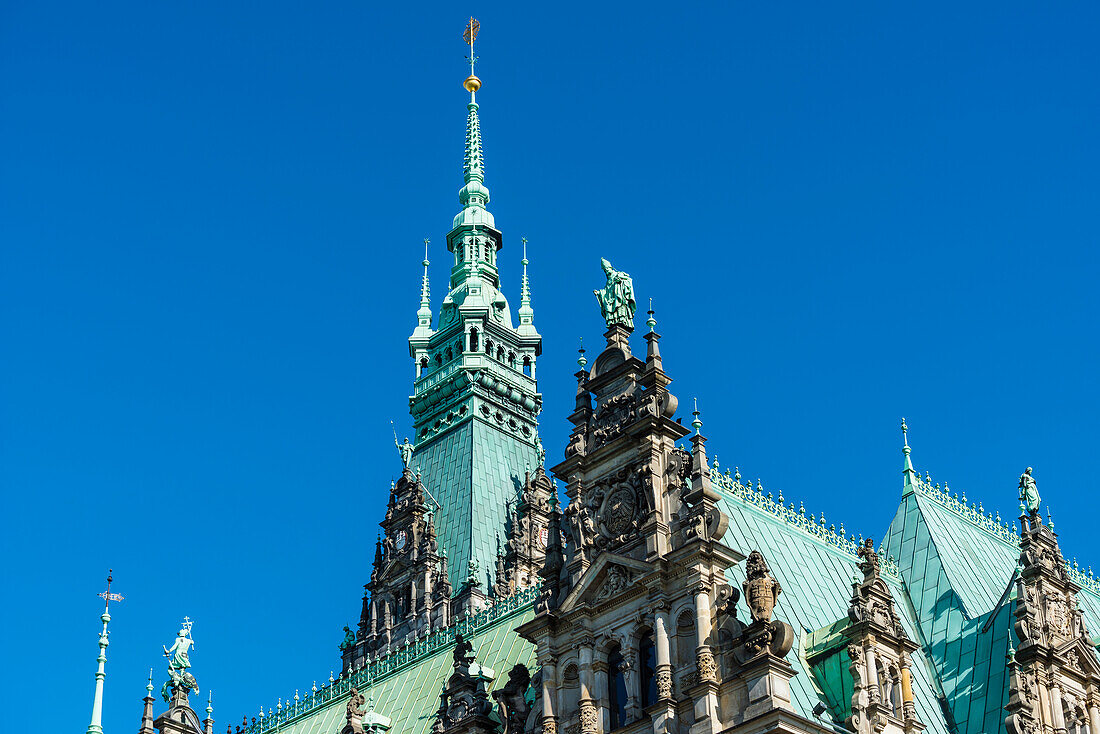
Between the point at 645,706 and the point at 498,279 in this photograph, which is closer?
the point at 645,706

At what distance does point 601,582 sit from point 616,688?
9.40 ft

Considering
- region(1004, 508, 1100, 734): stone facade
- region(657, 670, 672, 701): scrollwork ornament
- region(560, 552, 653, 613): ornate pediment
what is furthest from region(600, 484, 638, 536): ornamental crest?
region(1004, 508, 1100, 734): stone facade

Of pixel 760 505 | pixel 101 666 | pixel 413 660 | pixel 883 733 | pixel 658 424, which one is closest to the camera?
pixel 883 733

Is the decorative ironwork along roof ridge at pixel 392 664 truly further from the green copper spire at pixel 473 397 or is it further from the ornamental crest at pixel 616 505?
the green copper spire at pixel 473 397

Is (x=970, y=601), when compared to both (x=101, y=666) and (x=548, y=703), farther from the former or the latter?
(x=101, y=666)

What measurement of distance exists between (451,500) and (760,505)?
3894 centimetres

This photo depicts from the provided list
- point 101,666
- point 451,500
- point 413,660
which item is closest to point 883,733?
point 413,660

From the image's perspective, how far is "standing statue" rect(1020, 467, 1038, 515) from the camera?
54438 millimetres

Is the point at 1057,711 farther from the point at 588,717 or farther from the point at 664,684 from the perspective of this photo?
the point at 588,717

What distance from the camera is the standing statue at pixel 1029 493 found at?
54.4 m

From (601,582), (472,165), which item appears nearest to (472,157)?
(472,165)

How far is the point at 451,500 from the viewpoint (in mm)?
92000

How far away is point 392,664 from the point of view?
2485 inches

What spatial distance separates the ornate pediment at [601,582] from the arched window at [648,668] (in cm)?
152
